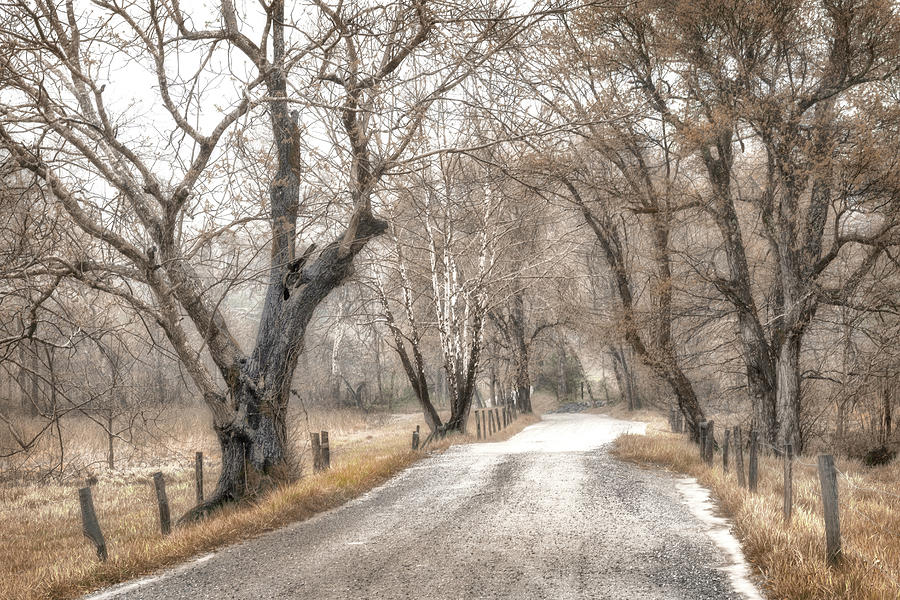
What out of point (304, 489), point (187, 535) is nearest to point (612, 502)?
point (304, 489)

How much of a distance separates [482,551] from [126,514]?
8636 mm

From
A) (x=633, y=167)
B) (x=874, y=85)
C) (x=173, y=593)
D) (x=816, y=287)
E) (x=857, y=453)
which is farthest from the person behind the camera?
(x=857, y=453)

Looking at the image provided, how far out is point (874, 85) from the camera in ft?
42.9

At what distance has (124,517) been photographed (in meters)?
12.2

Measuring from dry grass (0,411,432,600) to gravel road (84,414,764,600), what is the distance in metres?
0.37

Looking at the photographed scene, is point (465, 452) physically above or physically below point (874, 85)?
below

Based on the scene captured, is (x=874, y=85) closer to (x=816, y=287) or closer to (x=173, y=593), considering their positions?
(x=816, y=287)

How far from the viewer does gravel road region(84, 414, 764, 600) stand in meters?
5.86

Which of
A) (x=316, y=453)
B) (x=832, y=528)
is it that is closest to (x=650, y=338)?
(x=316, y=453)

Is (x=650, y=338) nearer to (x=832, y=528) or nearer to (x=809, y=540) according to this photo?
(x=809, y=540)

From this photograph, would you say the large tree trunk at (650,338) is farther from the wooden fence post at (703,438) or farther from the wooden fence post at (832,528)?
the wooden fence post at (832,528)

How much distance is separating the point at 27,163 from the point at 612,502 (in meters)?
8.26

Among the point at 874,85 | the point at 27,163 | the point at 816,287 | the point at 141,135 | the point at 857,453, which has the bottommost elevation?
the point at 857,453

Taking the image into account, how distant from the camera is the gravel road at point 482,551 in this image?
231 inches
